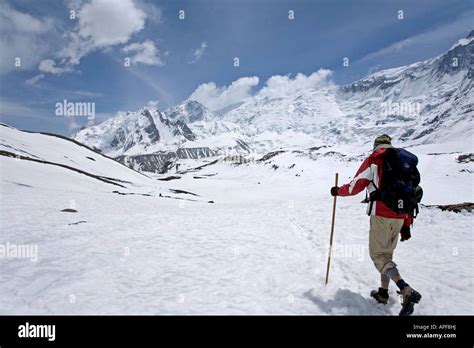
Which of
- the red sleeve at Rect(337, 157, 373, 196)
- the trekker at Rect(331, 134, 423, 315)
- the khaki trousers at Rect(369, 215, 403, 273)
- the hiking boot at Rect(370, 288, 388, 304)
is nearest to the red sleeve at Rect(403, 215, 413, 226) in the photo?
the trekker at Rect(331, 134, 423, 315)

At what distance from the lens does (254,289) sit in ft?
24.4

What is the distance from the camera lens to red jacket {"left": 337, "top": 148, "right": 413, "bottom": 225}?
6254 millimetres

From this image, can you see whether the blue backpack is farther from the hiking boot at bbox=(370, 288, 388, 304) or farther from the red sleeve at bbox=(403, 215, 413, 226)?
the hiking boot at bbox=(370, 288, 388, 304)

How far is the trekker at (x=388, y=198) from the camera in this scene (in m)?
6.08

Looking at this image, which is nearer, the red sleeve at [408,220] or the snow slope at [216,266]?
the red sleeve at [408,220]

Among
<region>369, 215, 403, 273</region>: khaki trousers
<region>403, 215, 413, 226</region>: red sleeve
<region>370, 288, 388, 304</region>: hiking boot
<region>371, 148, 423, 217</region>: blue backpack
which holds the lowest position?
<region>370, 288, 388, 304</region>: hiking boot

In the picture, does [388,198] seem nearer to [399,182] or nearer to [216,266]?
[399,182]

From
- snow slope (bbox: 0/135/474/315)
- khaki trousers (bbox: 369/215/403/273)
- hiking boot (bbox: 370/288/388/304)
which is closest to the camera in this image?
khaki trousers (bbox: 369/215/403/273)

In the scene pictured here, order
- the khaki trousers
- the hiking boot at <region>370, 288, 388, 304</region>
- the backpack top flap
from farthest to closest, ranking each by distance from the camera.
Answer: the hiking boot at <region>370, 288, 388, 304</region> < the khaki trousers < the backpack top flap

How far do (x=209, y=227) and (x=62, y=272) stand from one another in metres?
8.30

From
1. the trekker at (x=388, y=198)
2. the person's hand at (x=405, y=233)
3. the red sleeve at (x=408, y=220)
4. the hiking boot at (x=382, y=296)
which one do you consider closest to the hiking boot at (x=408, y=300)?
the trekker at (x=388, y=198)

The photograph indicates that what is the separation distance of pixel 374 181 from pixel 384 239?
1300mm

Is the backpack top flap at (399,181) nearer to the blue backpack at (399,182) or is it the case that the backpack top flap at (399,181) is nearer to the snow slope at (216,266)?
the blue backpack at (399,182)

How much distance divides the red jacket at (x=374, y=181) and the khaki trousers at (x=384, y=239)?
0.46ft
